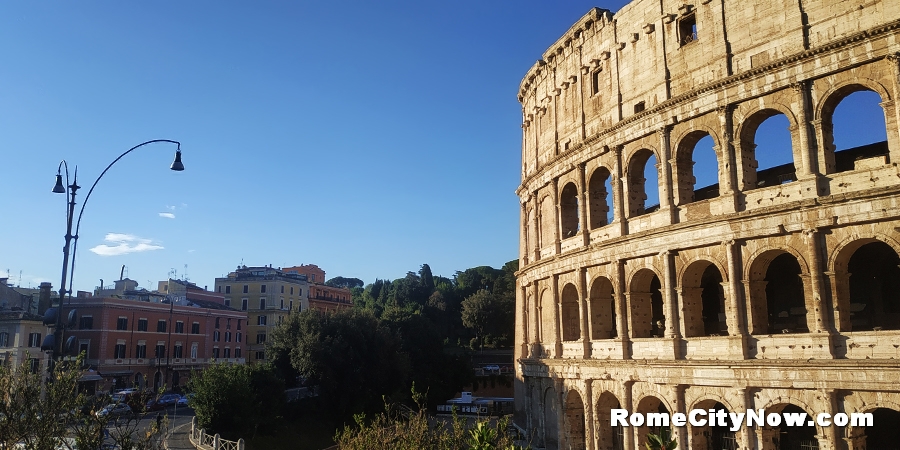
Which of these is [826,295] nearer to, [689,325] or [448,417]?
[689,325]

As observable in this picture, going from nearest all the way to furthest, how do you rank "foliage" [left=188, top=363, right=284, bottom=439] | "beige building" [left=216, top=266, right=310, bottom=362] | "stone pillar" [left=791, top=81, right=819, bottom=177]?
"stone pillar" [left=791, top=81, right=819, bottom=177] → "foliage" [left=188, top=363, right=284, bottom=439] → "beige building" [left=216, top=266, right=310, bottom=362]

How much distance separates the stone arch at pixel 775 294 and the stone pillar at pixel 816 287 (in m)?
0.24

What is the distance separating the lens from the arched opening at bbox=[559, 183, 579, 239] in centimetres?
2630

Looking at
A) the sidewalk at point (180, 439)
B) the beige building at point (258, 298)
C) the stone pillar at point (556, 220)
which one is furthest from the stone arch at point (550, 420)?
the beige building at point (258, 298)

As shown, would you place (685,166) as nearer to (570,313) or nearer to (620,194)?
(620,194)

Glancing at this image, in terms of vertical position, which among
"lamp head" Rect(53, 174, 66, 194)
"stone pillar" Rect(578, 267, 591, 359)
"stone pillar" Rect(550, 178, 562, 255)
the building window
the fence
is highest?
the building window

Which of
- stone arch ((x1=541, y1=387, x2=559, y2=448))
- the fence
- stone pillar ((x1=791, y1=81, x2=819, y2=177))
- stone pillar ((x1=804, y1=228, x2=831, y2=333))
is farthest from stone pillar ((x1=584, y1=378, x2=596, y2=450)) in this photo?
the fence

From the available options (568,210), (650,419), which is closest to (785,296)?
(650,419)

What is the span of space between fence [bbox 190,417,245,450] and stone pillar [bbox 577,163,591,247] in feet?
45.3

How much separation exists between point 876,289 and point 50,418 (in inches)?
A: 754

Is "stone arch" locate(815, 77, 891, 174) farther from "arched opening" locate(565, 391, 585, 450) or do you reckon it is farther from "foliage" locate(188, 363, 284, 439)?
"foliage" locate(188, 363, 284, 439)

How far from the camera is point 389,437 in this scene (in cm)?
1271

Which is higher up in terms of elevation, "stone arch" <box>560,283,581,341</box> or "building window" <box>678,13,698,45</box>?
"building window" <box>678,13,698,45</box>

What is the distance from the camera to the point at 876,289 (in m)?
18.5
